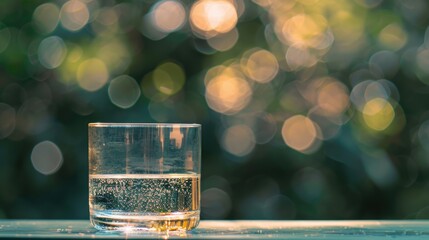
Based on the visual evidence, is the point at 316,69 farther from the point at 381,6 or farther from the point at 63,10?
the point at 63,10

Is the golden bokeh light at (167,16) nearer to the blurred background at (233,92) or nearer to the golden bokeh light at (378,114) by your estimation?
the blurred background at (233,92)

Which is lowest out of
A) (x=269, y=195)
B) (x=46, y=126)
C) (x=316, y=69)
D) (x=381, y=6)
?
(x=269, y=195)

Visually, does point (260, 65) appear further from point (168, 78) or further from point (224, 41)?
point (168, 78)

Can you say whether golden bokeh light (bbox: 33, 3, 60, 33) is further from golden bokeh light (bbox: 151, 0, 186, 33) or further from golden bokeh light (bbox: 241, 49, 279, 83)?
golden bokeh light (bbox: 241, 49, 279, 83)

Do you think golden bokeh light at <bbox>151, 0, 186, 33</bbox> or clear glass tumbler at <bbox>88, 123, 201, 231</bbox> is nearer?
clear glass tumbler at <bbox>88, 123, 201, 231</bbox>

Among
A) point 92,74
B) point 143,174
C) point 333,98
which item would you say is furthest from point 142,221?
point 333,98

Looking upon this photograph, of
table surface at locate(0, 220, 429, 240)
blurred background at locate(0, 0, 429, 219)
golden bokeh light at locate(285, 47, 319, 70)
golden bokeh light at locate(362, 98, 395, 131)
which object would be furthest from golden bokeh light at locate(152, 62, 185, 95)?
table surface at locate(0, 220, 429, 240)

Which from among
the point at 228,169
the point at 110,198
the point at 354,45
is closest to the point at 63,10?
the point at 228,169
